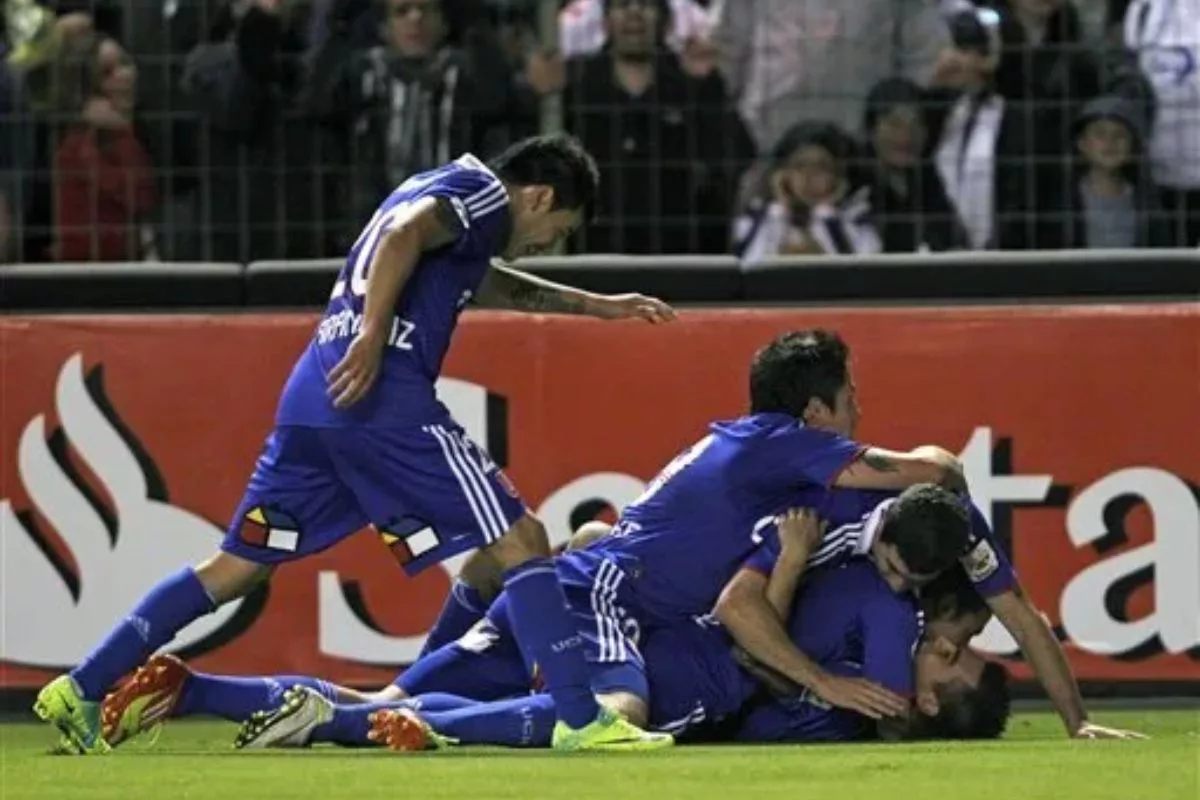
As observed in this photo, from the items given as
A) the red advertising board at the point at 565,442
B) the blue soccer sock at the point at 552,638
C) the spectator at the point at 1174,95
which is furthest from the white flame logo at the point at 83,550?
the spectator at the point at 1174,95

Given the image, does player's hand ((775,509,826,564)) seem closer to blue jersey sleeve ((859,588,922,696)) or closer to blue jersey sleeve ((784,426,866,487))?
blue jersey sleeve ((784,426,866,487))

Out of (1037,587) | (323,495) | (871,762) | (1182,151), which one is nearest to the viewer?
(871,762)

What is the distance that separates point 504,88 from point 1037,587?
2.95 m

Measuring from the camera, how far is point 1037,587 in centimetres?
1141

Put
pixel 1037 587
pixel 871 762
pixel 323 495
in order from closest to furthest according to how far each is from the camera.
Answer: pixel 871 762 → pixel 323 495 → pixel 1037 587

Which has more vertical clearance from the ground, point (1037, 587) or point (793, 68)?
point (793, 68)

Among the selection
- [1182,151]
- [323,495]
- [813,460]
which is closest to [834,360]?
[813,460]

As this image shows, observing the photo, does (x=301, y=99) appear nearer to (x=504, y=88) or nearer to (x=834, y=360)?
(x=504, y=88)

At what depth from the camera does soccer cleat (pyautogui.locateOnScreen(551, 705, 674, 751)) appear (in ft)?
28.5

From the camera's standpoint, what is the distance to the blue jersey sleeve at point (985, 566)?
917 centimetres

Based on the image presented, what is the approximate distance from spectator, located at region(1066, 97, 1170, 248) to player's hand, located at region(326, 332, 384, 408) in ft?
14.3

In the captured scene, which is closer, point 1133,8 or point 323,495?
point 323,495

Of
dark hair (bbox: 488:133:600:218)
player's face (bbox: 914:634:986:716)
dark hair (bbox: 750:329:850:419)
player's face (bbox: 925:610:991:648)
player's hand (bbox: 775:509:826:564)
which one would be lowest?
Answer: player's face (bbox: 914:634:986:716)

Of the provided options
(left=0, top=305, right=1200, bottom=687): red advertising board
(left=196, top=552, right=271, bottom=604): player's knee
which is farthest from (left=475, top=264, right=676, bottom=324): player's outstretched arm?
(left=0, top=305, right=1200, bottom=687): red advertising board
